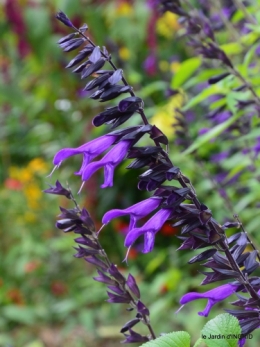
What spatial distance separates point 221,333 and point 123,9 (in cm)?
330

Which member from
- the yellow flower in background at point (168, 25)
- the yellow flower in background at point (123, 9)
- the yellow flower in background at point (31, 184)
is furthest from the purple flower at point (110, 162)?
the yellow flower in background at point (168, 25)

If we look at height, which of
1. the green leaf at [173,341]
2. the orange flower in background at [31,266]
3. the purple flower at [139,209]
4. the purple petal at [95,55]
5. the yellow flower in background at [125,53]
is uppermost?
the yellow flower in background at [125,53]

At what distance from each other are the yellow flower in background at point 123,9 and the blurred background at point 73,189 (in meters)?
0.02

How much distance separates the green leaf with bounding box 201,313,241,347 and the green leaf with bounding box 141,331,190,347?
0.07ft

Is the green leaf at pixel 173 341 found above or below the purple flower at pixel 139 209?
below

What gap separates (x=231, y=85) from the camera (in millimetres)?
1328

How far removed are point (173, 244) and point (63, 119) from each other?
1324mm

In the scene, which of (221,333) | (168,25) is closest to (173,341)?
(221,333)

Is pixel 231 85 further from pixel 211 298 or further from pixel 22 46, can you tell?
pixel 22 46

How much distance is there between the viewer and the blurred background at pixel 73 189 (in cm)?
274

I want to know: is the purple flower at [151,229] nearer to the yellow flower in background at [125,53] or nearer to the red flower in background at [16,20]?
the red flower in background at [16,20]

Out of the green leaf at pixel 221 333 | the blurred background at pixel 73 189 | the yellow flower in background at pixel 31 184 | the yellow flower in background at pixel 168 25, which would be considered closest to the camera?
the green leaf at pixel 221 333

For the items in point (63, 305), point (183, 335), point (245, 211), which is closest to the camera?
point (183, 335)

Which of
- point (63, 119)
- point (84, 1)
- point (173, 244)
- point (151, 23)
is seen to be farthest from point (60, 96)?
point (173, 244)
